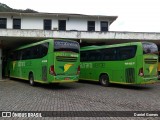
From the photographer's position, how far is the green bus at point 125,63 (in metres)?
14.9

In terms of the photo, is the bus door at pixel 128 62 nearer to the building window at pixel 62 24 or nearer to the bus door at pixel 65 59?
the bus door at pixel 65 59

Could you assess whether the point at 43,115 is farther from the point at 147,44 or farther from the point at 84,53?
the point at 84,53

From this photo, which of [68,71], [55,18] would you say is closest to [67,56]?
[68,71]

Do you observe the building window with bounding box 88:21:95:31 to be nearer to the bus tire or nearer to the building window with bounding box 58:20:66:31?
the building window with bounding box 58:20:66:31

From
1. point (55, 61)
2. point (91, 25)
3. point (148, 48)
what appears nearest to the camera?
point (55, 61)

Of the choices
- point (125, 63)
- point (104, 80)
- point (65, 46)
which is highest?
point (65, 46)

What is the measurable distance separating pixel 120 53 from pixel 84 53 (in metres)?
4.86

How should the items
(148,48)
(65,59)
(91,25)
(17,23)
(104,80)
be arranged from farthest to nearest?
(91,25) → (17,23) → (104,80) → (65,59) → (148,48)

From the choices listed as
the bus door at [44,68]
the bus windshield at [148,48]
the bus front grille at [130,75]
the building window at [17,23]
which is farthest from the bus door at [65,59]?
the building window at [17,23]

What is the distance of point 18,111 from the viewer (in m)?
8.33

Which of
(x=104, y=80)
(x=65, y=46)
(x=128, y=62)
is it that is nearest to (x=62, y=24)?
(x=104, y=80)

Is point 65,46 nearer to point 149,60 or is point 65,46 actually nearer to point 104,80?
point 104,80

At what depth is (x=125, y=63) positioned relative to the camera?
51.5 feet

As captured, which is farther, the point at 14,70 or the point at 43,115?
the point at 14,70
